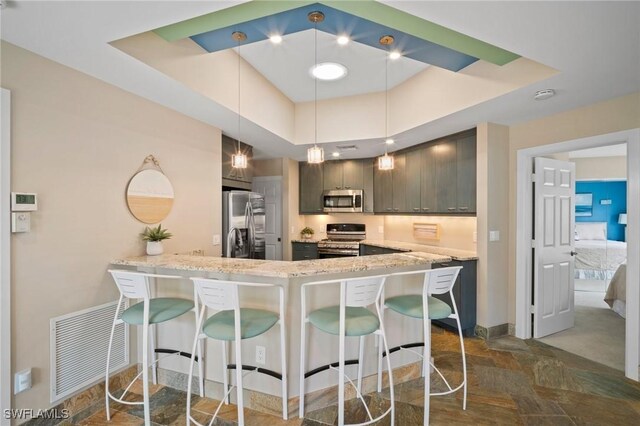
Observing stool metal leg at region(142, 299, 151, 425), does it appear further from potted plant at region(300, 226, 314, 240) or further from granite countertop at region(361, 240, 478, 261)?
potted plant at region(300, 226, 314, 240)

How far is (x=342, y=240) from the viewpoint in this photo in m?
5.58

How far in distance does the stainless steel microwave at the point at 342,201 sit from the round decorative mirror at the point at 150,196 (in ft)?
9.71

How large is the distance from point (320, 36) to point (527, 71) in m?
1.77

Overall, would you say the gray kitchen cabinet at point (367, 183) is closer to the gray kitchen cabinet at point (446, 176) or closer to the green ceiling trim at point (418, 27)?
the gray kitchen cabinet at point (446, 176)

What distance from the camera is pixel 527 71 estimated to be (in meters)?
2.46

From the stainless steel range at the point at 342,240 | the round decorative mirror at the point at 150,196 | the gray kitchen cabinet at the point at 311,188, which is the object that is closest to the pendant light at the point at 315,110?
the gray kitchen cabinet at the point at 311,188

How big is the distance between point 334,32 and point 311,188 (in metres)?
3.49

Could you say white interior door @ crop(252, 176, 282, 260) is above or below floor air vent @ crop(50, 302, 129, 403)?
above

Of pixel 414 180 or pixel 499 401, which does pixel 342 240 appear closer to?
pixel 414 180

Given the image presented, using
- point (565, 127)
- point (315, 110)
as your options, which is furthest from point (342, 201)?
point (565, 127)

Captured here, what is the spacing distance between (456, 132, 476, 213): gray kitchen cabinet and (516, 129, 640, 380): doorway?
1.60ft

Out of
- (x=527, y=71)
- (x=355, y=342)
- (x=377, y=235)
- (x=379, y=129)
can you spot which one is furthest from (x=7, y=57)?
(x=377, y=235)

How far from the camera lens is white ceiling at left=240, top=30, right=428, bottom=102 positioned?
2.76 meters

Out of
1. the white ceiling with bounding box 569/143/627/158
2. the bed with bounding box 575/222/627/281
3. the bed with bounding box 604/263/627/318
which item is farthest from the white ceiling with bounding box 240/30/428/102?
the bed with bounding box 575/222/627/281
